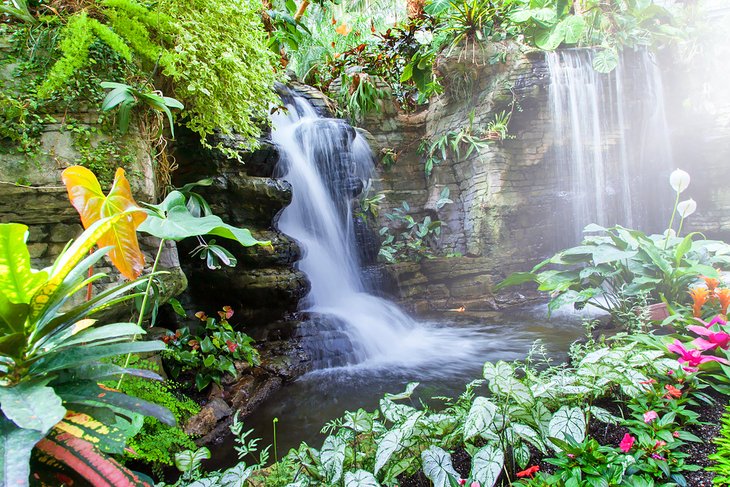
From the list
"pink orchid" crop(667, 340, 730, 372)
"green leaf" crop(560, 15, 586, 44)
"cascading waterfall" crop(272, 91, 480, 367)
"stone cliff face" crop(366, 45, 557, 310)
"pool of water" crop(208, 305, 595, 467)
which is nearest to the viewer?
"pink orchid" crop(667, 340, 730, 372)

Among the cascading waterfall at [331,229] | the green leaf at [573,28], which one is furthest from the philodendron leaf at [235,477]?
the green leaf at [573,28]

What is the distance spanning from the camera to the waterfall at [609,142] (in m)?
6.68

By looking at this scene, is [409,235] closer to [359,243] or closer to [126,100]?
[359,243]

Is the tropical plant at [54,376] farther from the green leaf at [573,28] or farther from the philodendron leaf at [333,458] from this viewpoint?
the green leaf at [573,28]

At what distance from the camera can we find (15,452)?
68 cm

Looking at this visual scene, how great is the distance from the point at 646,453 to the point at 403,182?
676 centimetres

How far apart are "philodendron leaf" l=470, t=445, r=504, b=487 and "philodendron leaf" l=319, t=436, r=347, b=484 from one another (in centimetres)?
41

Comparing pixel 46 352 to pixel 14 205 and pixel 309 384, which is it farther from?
pixel 309 384

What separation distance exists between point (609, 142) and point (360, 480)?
26.3ft

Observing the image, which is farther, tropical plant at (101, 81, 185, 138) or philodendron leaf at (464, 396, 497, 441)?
tropical plant at (101, 81, 185, 138)

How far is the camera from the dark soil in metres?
1.07

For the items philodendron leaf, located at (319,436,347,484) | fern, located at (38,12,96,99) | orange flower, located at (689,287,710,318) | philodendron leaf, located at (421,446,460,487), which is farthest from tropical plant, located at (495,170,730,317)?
fern, located at (38,12,96,99)

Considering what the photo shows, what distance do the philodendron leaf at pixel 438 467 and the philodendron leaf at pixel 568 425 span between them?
0.33m

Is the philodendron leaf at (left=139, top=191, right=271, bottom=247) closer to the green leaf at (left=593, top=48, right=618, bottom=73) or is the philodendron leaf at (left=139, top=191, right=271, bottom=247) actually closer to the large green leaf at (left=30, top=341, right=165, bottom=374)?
the large green leaf at (left=30, top=341, right=165, bottom=374)
